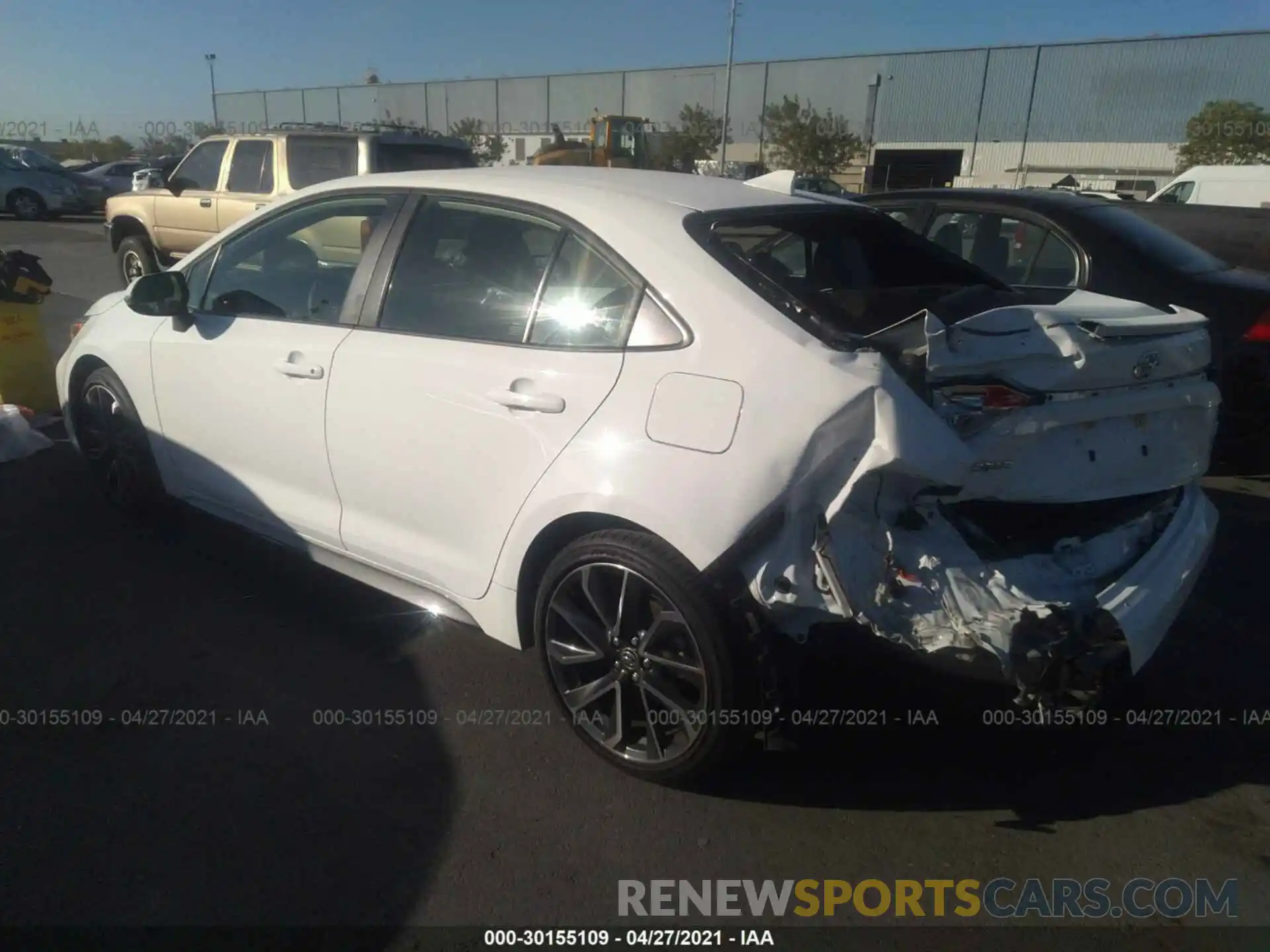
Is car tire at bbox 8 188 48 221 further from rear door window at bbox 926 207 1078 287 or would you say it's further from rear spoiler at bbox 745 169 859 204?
rear spoiler at bbox 745 169 859 204

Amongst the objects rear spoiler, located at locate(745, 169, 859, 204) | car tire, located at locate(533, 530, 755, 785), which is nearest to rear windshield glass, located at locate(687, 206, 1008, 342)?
rear spoiler, located at locate(745, 169, 859, 204)

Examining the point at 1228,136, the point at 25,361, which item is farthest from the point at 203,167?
the point at 1228,136

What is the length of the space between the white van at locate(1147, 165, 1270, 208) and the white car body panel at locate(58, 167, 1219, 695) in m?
12.0

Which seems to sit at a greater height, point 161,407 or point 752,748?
point 161,407

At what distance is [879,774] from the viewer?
2957 millimetres

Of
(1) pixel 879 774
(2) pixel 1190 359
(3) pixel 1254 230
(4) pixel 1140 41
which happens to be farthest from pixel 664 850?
(4) pixel 1140 41

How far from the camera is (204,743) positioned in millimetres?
3041

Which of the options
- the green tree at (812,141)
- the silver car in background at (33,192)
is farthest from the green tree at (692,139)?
the silver car in background at (33,192)

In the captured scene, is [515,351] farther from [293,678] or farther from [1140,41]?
[1140,41]

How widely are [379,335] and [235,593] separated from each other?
1.44 meters

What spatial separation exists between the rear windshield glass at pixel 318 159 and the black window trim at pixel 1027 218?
5681mm

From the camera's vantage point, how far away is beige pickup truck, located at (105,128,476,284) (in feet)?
30.2

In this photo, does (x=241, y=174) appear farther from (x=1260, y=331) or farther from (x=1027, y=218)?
(x=1260, y=331)

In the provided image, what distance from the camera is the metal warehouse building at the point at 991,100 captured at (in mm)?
40031
